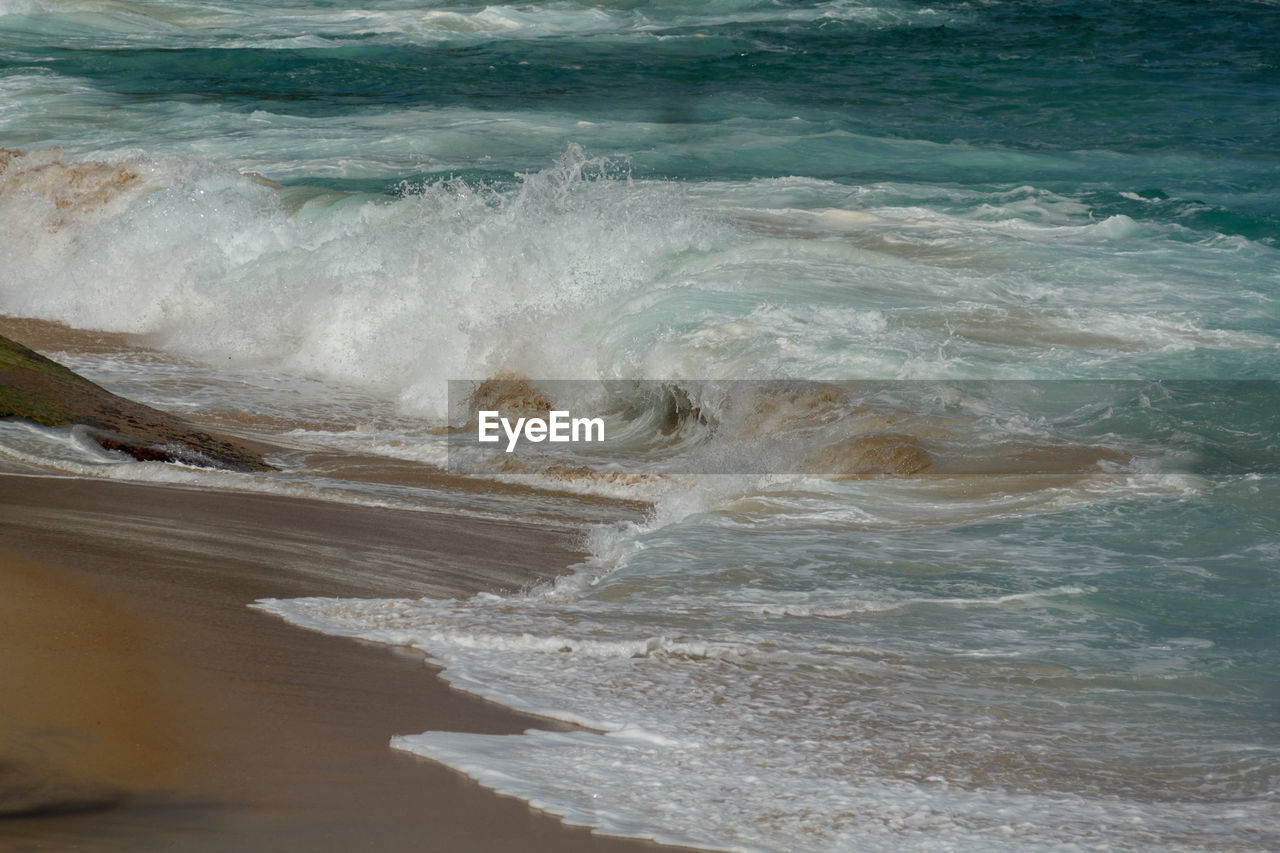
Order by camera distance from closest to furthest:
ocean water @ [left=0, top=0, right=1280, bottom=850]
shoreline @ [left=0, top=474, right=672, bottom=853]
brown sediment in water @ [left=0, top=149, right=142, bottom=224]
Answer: shoreline @ [left=0, top=474, right=672, bottom=853], ocean water @ [left=0, top=0, right=1280, bottom=850], brown sediment in water @ [left=0, top=149, right=142, bottom=224]

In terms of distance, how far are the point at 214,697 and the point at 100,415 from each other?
3.31 meters

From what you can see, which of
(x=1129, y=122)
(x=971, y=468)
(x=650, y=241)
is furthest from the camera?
(x=1129, y=122)

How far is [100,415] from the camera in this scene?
6.01 m

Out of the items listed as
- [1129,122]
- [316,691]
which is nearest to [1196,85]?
[1129,122]

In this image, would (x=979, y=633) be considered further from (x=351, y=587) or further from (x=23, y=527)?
(x=23, y=527)

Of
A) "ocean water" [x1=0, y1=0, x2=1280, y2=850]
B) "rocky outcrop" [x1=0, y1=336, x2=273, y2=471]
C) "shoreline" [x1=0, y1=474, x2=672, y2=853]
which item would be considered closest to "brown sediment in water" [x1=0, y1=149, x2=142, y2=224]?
"ocean water" [x1=0, y1=0, x2=1280, y2=850]

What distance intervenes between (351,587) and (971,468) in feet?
10.9

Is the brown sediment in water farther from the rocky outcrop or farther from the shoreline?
the shoreline

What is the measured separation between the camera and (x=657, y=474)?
7.13 meters

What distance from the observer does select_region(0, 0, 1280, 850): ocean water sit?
3.21 metres

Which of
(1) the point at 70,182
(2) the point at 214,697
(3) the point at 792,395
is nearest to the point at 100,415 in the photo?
(2) the point at 214,697

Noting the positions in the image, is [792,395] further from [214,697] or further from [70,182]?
[70,182]

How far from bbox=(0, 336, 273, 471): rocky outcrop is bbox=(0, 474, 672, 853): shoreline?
2.53 feet

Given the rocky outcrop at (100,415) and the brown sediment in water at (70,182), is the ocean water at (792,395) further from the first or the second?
the rocky outcrop at (100,415)
